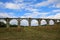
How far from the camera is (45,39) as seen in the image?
12.3m

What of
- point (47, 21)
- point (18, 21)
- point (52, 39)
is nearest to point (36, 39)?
point (52, 39)

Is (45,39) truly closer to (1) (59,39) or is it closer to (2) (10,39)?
(1) (59,39)

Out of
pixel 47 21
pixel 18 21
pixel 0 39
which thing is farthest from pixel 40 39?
pixel 47 21

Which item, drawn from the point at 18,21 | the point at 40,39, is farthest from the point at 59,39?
the point at 18,21

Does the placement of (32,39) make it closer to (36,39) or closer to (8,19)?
(36,39)

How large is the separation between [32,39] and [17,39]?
114 cm

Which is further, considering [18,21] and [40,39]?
[18,21]

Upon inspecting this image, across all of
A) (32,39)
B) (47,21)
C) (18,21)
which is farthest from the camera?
(47,21)

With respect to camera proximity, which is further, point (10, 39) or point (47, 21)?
point (47, 21)

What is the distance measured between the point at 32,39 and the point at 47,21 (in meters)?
63.3

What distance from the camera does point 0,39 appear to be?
12.4 metres

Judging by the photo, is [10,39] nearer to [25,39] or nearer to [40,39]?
[25,39]

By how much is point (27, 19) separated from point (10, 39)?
57362 mm

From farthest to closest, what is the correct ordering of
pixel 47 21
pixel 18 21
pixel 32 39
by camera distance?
pixel 47 21 → pixel 18 21 → pixel 32 39
